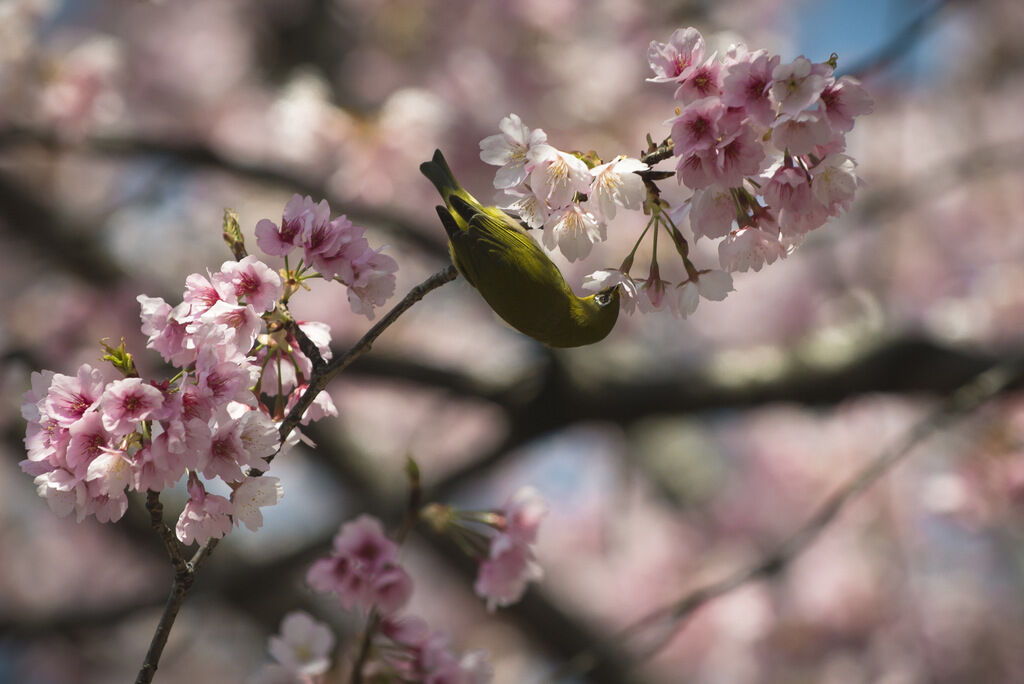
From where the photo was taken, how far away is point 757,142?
68 cm

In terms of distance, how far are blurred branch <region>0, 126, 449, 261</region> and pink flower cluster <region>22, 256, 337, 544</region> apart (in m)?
1.56

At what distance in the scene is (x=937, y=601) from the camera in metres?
3.95

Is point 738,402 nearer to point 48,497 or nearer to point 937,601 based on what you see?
point 48,497

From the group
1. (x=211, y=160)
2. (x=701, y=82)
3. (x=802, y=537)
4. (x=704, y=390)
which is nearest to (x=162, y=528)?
(x=701, y=82)

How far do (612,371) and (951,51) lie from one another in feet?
11.1

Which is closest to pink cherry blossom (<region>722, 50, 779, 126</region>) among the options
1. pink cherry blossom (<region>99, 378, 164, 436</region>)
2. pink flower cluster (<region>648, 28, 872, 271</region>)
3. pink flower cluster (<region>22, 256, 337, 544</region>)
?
pink flower cluster (<region>648, 28, 872, 271</region>)

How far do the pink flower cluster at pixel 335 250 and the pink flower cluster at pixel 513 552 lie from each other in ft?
1.44

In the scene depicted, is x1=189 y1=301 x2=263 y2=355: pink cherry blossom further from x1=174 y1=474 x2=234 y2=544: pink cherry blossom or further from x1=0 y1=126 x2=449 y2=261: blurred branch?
x1=0 y1=126 x2=449 y2=261: blurred branch

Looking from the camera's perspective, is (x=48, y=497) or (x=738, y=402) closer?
(x=48, y=497)

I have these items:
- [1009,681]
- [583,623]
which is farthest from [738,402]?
[1009,681]

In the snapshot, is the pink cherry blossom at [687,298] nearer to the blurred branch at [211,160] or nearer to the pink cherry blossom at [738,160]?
the pink cherry blossom at [738,160]

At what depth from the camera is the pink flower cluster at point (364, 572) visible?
971 millimetres

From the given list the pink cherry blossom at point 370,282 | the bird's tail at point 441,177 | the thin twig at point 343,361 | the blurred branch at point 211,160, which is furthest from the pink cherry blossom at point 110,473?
the blurred branch at point 211,160

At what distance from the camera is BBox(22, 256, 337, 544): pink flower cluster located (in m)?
0.63
